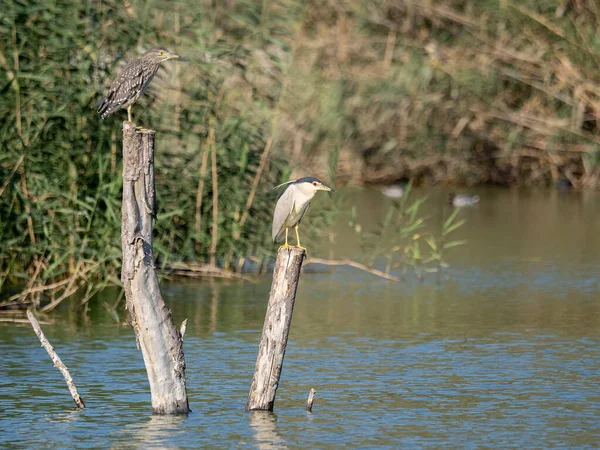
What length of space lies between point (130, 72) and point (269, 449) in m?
3.41

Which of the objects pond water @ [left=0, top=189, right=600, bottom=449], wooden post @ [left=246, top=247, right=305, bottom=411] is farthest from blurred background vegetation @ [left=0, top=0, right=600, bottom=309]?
wooden post @ [left=246, top=247, right=305, bottom=411]

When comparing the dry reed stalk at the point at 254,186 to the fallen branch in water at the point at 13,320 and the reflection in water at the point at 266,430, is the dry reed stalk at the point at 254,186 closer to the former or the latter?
the fallen branch in water at the point at 13,320

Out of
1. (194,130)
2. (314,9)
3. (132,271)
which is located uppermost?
(314,9)

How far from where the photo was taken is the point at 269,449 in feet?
24.2

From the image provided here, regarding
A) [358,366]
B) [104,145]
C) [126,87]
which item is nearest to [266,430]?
[358,366]

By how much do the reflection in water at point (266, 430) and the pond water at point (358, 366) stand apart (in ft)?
0.06

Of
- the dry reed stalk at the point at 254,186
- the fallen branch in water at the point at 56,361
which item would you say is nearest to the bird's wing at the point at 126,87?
the fallen branch in water at the point at 56,361

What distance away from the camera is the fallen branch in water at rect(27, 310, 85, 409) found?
7.78 meters

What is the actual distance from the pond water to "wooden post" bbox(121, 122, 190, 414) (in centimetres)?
48

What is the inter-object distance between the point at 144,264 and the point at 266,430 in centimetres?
124

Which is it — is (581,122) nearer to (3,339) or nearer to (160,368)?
(3,339)

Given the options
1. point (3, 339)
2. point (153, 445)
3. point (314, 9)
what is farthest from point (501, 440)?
point (314, 9)

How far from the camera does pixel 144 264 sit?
7641 millimetres

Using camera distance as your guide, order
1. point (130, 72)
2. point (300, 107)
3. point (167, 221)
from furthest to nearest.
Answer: point (300, 107) → point (167, 221) → point (130, 72)
